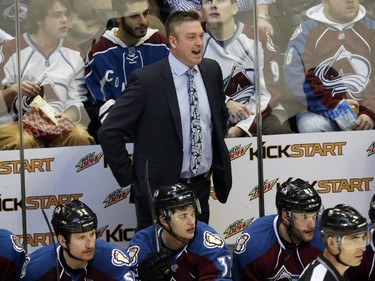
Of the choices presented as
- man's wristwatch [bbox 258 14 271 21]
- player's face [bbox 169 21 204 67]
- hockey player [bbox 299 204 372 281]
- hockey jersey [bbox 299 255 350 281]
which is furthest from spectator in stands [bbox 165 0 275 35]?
hockey jersey [bbox 299 255 350 281]

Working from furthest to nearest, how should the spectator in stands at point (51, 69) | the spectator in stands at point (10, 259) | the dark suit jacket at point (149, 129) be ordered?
1. the spectator in stands at point (51, 69)
2. the dark suit jacket at point (149, 129)
3. the spectator in stands at point (10, 259)

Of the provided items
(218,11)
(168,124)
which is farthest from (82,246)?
(218,11)

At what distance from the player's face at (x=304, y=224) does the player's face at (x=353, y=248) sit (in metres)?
0.79

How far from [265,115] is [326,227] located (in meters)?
1.98

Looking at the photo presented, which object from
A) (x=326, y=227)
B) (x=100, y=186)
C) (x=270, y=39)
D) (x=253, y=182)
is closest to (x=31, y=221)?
(x=100, y=186)

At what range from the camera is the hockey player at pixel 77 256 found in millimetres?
5727

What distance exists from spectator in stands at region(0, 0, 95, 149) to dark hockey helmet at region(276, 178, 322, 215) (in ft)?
4.74

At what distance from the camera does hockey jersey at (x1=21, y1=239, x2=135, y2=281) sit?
18.9 feet

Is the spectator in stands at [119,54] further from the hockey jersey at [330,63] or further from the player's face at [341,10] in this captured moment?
the player's face at [341,10]

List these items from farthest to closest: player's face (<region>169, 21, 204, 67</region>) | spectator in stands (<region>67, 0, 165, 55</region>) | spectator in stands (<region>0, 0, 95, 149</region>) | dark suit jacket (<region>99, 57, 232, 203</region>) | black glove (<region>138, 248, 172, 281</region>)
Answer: spectator in stands (<region>67, 0, 165, 55</region>) < spectator in stands (<region>0, 0, 95, 149</region>) < player's face (<region>169, 21, 204, 67</region>) < dark suit jacket (<region>99, 57, 232, 203</region>) < black glove (<region>138, 248, 172, 281</region>)

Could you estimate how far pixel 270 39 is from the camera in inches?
279

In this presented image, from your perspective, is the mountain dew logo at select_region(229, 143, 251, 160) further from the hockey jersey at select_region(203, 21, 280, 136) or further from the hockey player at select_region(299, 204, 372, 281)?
the hockey player at select_region(299, 204, 372, 281)

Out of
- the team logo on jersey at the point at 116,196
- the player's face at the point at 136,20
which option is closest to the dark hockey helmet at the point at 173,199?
the team logo on jersey at the point at 116,196

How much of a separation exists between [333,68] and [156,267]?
2137 mm
